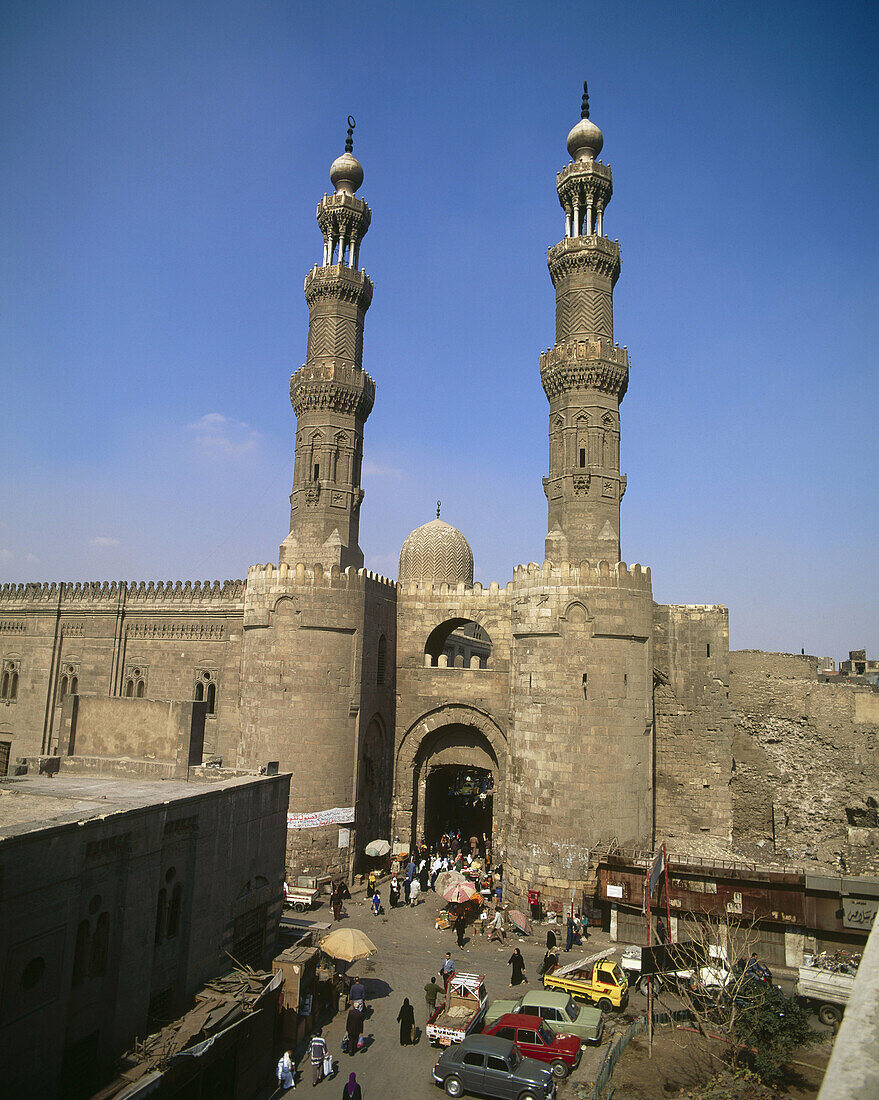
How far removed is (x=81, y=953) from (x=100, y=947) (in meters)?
0.46

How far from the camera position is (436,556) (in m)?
36.5

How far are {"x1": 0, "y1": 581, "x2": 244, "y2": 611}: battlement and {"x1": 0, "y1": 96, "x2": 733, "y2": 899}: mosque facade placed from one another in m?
0.12

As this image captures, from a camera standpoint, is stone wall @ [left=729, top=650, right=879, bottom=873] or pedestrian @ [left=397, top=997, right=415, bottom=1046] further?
stone wall @ [left=729, top=650, right=879, bottom=873]

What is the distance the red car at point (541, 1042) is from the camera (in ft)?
40.2

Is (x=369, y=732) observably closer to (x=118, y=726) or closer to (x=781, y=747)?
(x=118, y=726)

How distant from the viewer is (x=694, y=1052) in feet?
42.0

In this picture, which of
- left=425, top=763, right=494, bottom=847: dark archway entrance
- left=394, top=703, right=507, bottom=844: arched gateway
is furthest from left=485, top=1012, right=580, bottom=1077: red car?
left=425, top=763, right=494, bottom=847: dark archway entrance

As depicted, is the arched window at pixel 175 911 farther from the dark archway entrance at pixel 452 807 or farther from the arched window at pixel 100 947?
the dark archway entrance at pixel 452 807

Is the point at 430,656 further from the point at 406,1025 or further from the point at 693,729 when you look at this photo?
the point at 406,1025

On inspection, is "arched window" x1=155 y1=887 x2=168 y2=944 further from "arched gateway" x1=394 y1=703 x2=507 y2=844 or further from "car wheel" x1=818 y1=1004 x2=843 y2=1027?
"arched gateway" x1=394 y1=703 x2=507 y2=844

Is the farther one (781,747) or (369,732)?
(369,732)

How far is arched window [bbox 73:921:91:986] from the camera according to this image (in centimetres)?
1009

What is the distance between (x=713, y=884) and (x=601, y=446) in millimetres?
14555

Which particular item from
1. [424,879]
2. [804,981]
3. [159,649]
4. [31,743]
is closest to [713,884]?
[804,981]
